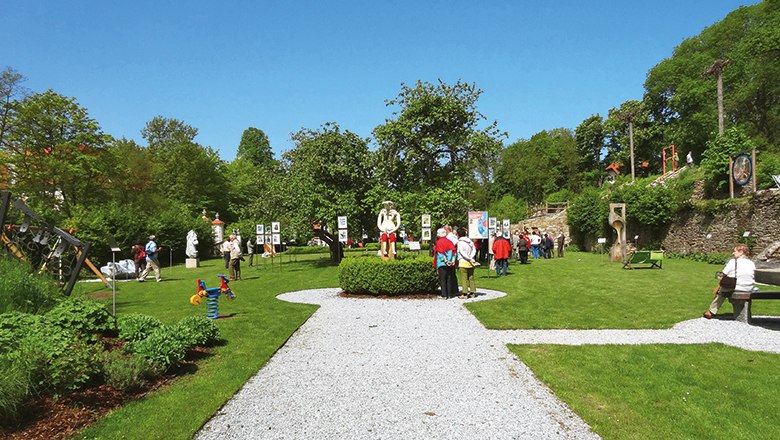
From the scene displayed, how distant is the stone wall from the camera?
2103 centimetres

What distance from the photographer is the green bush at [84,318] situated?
5.65m

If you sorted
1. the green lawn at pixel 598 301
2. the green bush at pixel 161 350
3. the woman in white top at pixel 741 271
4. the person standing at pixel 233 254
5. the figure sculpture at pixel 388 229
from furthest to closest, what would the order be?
the person standing at pixel 233 254, the figure sculpture at pixel 388 229, the green lawn at pixel 598 301, the woman in white top at pixel 741 271, the green bush at pixel 161 350

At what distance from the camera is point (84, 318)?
233 inches

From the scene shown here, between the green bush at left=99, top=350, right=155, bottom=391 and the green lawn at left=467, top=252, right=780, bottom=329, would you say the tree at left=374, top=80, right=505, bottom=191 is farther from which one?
the green bush at left=99, top=350, right=155, bottom=391

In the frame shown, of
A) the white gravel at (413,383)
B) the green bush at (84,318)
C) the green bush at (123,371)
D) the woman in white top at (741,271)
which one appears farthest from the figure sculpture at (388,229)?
the green bush at (123,371)

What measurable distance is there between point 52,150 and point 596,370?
113 ft

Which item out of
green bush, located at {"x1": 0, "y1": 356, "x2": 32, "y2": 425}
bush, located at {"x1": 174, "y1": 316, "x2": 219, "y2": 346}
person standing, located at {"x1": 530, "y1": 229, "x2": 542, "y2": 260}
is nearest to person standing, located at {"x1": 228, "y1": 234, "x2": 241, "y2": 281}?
bush, located at {"x1": 174, "y1": 316, "x2": 219, "y2": 346}

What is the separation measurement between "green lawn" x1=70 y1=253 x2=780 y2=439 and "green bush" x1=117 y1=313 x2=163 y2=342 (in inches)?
36.2

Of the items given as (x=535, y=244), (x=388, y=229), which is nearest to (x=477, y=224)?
(x=388, y=229)

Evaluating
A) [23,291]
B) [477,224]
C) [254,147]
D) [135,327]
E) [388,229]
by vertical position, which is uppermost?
[254,147]

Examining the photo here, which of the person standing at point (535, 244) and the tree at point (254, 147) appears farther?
the tree at point (254, 147)

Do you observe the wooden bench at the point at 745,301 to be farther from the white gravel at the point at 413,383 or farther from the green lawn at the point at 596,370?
the green lawn at the point at 596,370

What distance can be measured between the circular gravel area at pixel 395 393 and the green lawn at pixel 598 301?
1.89 metres

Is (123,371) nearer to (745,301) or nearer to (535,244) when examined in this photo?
(745,301)
